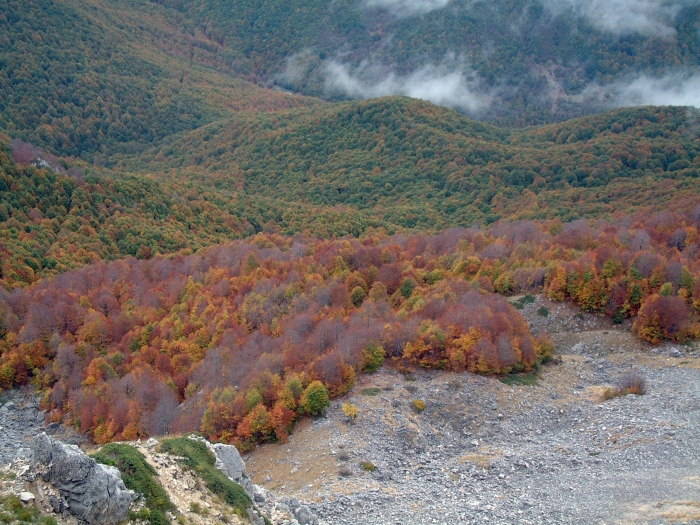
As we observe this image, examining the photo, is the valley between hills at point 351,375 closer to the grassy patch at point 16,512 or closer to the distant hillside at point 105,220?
the grassy patch at point 16,512

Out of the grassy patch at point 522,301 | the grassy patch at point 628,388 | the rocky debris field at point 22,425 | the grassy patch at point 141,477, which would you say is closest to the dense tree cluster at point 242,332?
the rocky debris field at point 22,425

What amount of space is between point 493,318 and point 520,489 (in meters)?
28.4

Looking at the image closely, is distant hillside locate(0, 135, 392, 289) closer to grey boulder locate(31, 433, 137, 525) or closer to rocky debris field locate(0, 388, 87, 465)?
rocky debris field locate(0, 388, 87, 465)

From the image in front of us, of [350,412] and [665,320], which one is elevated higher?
[665,320]

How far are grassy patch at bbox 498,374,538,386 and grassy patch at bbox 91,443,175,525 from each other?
41.8 metres

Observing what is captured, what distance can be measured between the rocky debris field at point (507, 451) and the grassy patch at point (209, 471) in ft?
29.2

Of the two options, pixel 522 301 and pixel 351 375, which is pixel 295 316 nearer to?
pixel 351 375

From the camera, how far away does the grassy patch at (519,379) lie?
67.8 metres

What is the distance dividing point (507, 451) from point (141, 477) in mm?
33280

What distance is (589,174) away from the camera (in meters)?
197

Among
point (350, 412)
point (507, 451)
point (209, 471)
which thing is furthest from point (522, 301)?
point (209, 471)

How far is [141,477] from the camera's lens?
34656 mm

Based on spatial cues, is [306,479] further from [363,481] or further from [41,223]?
[41,223]

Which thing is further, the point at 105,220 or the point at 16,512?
the point at 105,220
